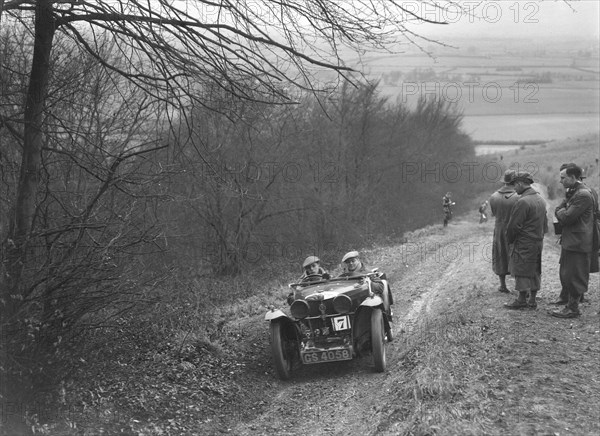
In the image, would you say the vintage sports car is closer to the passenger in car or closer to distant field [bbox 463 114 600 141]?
the passenger in car

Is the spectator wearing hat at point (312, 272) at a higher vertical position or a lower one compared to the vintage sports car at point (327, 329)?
higher

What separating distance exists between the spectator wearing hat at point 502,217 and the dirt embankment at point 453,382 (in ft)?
1.89

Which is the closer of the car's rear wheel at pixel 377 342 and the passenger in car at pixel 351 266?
the car's rear wheel at pixel 377 342

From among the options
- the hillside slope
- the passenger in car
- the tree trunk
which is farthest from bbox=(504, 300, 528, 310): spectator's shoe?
the tree trunk

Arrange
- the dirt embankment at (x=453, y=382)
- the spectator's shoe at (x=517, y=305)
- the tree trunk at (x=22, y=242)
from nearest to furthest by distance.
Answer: the tree trunk at (x=22, y=242) < the dirt embankment at (x=453, y=382) < the spectator's shoe at (x=517, y=305)

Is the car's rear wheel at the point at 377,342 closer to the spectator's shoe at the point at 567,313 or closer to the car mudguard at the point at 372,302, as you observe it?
the car mudguard at the point at 372,302

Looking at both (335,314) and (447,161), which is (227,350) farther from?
(447,161)

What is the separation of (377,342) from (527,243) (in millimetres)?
3551

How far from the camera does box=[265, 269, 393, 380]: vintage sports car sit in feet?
27.1

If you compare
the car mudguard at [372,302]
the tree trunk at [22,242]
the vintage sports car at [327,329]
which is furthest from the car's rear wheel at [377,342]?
the tree trunk at [22,242]

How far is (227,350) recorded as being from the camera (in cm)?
905

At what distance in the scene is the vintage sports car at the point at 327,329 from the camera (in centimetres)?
825

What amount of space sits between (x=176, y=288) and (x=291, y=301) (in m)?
2.05

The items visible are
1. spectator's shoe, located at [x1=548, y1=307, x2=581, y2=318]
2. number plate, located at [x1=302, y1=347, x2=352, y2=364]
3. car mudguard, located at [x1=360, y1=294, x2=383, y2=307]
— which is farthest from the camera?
spectator's shoe, located at [x1=548, y1=307, x2=581, y2=318]
